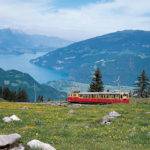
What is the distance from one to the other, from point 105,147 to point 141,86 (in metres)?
128

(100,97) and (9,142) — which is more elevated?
(100,97)

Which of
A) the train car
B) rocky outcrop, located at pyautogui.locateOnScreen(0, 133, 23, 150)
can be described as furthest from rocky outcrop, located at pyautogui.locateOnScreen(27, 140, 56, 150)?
Result: the train car

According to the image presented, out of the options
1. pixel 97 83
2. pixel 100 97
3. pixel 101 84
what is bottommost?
pixel 100 97

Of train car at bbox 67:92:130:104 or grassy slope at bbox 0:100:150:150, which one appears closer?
grassy slope at bbox 0:100:150:150

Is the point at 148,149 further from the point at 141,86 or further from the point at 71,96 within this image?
the point at 141,86

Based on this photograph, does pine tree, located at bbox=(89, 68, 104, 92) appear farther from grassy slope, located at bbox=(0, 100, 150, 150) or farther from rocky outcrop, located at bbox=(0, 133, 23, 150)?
rocky outcrop, located at bbox=(0, 133, 23, 150)

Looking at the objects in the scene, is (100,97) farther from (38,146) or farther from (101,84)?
(38,146)

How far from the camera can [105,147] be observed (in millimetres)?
25797

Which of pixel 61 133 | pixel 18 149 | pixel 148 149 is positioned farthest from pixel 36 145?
pixel 61 133

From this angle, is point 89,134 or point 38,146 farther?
point 89,134

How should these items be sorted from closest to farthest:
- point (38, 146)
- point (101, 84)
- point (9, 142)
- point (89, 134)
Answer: point (9, 142), point (38, 146), point (89, 134), point (101, 84)

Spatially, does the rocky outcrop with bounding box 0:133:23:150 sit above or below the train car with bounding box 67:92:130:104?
below

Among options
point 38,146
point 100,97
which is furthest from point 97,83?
point 38,146

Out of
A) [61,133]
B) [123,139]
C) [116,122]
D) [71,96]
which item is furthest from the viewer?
[71,96]
